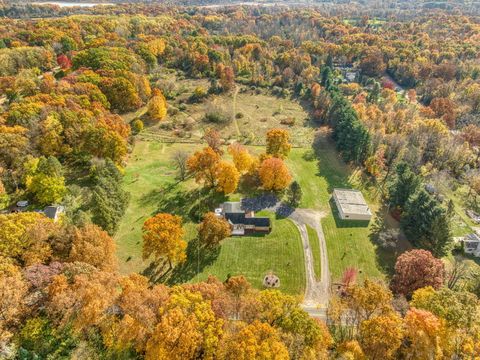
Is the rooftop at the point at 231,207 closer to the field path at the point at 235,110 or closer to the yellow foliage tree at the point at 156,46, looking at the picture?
the field path at the point at 235,110

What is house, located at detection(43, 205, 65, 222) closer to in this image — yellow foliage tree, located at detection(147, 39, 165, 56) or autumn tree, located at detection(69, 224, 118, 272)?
autumn tree, located at detection(69, 224, 118, 272)

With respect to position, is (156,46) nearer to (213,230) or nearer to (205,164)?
(205,164)

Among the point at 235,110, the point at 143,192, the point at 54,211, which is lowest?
the point at 235,110

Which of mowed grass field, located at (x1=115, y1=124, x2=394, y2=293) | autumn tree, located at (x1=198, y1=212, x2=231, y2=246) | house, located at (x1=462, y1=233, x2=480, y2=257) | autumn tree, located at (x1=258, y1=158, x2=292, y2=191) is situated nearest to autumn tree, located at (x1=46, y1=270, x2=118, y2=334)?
mowed grass field, located at (x1=115, y1=124, x2=394, y2=293)

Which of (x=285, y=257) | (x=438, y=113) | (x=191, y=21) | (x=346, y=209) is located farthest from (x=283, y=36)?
(x=285, y=257)

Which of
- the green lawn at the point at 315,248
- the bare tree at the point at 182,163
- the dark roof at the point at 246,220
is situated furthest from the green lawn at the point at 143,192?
the green lawn at the point at 315,248

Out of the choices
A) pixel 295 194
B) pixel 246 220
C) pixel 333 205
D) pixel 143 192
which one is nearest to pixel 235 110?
pixel 143 192

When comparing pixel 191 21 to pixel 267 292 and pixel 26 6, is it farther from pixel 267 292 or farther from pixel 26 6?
pixel 267 292
